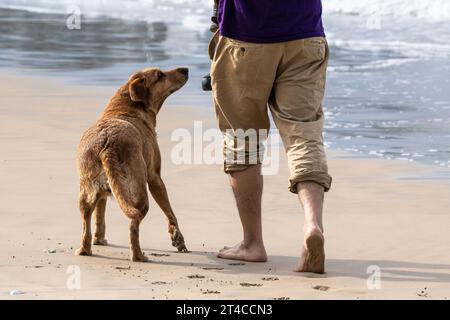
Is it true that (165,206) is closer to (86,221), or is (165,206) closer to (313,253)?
(86,221)

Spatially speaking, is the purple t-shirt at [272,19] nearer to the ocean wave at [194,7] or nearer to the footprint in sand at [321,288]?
the footprint in sand at [321,288]

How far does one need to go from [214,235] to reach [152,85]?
0.99 metres

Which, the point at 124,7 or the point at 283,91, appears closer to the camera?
the point at 283,91

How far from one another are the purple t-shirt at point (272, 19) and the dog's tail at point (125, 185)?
91cm

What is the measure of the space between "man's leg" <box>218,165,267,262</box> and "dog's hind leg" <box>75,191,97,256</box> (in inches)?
29.7

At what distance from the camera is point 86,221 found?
19.9ft

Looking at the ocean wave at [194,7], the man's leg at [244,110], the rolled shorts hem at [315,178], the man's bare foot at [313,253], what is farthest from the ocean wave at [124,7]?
the man's bare foot at [313,253]

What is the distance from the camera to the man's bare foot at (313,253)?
17.8ft

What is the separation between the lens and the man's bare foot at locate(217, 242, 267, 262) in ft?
19.7

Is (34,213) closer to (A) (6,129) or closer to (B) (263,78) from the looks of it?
(B) (263,78)

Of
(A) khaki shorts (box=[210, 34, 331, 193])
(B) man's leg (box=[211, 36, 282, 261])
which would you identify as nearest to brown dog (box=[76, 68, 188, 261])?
(B) man's leg (box=[211, 36, 282, 261])

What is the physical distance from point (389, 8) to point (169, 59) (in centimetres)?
798

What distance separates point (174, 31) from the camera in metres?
18.9

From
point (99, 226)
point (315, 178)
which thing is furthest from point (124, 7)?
point (315, 178)
